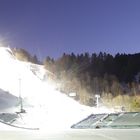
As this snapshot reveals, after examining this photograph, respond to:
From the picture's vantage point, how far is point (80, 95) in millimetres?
139250

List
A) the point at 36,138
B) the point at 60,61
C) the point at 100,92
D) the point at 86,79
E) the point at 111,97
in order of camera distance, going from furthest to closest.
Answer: the point at 60,61 < the point at 86,79 < the point at 100,92 < the point at 111,97 < the point at 36,138

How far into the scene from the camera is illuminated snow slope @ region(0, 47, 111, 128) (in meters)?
58.9

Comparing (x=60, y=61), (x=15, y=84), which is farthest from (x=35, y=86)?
(x=60, y=61)

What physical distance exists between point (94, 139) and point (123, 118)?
14.7 m

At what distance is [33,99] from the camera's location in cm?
9106

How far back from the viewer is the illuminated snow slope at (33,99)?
58941 mm

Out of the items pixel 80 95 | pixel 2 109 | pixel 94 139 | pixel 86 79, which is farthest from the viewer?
pixel 86 79

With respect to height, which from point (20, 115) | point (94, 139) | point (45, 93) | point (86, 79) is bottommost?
point (94, 139)

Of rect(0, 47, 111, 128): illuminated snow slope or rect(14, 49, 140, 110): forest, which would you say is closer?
rect(0, 47, 111, 128): illuminated snow slope

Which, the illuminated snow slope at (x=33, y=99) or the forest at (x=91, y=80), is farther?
the forest at (x=91, y=80)

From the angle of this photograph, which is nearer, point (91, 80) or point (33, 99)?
point (33, 99)

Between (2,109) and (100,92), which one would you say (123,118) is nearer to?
(2,109)

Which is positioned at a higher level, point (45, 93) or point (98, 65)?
point (98, 65)

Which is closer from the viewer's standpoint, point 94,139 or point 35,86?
point 94,139
